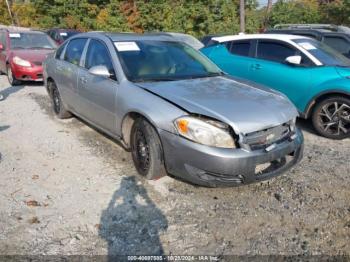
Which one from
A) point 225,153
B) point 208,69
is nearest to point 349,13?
point 208,69

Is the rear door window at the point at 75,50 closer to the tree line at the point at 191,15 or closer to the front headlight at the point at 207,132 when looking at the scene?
the front headlight at the point at 207,132

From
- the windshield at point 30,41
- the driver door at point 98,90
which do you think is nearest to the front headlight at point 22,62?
the windshield at point 30,41

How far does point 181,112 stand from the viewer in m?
3.70

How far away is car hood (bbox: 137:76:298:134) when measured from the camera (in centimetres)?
361

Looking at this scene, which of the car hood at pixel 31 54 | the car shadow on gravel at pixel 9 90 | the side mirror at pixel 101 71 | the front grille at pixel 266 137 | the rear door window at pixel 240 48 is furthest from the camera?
the car hood at pixel 31 54

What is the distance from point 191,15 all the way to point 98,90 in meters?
25.5

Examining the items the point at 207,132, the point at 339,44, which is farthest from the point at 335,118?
the point at 339,44

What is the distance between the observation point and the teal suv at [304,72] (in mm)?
5734

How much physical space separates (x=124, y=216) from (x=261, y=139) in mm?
1514

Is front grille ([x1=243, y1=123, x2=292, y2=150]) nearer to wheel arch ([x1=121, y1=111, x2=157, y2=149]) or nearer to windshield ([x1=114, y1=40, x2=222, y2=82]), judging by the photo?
wheel arch ([x1=121, y1=111, x2=157, y2=149])

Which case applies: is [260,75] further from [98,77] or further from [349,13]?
[349,13]

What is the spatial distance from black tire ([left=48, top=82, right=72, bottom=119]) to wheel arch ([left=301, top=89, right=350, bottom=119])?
403 cm

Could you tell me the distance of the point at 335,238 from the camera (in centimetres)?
321

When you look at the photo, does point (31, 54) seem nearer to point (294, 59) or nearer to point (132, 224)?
point (294, 59)
